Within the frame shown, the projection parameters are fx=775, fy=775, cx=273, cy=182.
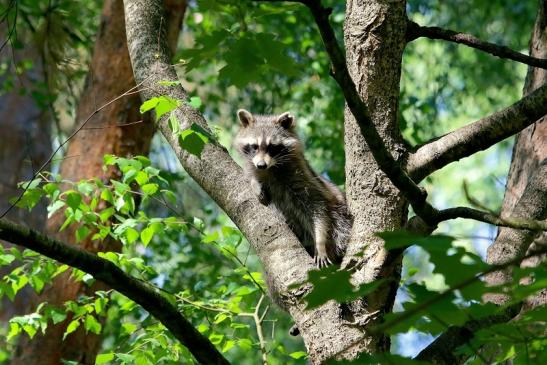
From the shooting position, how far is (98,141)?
21.2ft

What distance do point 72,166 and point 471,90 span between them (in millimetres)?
5337

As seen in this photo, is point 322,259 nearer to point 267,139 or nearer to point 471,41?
point 267,139

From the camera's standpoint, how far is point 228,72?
2.69m

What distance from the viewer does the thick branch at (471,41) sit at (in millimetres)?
2955

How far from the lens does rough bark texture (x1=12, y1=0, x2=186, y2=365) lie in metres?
6.07

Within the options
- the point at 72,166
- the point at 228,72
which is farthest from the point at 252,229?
the point at 72,166

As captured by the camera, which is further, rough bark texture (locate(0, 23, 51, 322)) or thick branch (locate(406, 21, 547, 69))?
rough bark texture (locate(0, 23, 51, 322))

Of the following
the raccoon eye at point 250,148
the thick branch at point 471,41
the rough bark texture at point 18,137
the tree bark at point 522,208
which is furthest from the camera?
the rough bark texture at point 18,137

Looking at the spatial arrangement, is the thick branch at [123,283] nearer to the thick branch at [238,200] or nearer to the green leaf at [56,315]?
the thick branch at [238,200]

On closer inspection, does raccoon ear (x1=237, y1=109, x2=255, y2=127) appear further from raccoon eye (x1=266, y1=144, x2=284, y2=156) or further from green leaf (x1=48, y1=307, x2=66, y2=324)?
green leaf (x1=48, y1=307, x2=66, y2=324)

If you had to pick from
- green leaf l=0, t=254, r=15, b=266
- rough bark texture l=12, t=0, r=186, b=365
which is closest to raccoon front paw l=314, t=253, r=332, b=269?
green leaf l=0, t=254, r=15, b=266

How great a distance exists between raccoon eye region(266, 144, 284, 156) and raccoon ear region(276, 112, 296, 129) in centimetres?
36

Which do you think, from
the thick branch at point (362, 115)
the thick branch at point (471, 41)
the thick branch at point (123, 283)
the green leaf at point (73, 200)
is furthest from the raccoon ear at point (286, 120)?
the thick branch at point (123, 283)

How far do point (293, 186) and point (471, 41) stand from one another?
227 cm
